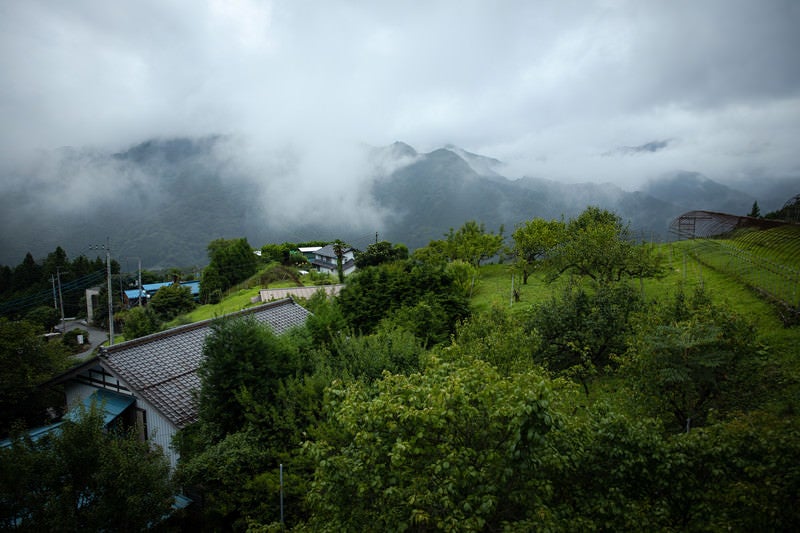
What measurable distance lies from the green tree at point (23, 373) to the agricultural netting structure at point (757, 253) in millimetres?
29668

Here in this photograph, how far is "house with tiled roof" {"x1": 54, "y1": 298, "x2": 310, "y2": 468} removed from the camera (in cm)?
1406

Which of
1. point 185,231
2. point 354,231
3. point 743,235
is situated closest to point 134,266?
point 185,231

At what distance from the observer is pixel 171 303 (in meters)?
50.2

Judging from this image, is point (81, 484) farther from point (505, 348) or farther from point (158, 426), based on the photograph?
point (505, 348)

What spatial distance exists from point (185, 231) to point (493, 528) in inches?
7329

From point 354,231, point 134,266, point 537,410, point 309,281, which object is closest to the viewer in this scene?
point 537,410

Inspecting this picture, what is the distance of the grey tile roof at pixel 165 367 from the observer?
46.5 ft

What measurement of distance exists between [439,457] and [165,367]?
45.6 ft

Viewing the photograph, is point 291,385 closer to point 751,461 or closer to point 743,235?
point 751,461

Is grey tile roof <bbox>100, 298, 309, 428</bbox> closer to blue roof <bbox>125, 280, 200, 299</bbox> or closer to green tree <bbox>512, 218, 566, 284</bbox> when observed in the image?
green tree <bbox>512, 218, 566, 284</bbox>

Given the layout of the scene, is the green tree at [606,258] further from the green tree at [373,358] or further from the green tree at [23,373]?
the green tree at [23,373]

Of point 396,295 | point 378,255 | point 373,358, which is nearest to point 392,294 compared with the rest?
point 396,295

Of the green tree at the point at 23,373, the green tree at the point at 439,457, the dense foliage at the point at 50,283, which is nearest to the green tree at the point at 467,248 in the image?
the green tree at the point at 23,373

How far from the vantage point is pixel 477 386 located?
669 cm
